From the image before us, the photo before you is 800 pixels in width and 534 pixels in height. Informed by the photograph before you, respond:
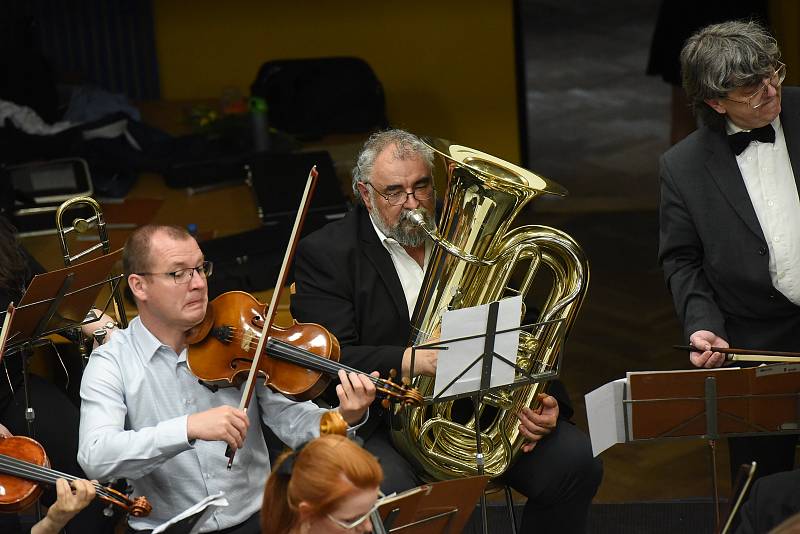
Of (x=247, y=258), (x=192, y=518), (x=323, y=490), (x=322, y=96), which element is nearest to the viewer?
(x=323, y=490)

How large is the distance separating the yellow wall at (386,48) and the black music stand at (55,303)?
3171 mm

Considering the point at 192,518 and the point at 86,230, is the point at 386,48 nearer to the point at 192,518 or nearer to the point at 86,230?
the point at 86,230

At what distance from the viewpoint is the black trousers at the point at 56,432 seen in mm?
3334

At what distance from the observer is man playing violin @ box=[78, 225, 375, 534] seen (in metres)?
2.72

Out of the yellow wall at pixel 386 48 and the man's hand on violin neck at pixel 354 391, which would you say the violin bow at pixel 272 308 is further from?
the yellow wall at pixel 386 48

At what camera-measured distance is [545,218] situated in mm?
6195

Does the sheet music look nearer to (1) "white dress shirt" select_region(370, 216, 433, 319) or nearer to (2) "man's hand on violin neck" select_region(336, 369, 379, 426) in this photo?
(2) "man's hand on violin neck" select_region(336, 369, 379, 426)

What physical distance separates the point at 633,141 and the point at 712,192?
4.29 metres

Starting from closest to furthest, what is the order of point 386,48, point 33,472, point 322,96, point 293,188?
1. point 33,472
2. point 293,188
3. point 322,96
4. point 386,48

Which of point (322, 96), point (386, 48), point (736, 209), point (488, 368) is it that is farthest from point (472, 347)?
point (386, 48)

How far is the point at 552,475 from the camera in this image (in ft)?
10.0

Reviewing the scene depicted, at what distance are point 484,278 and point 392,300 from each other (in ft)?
1.09

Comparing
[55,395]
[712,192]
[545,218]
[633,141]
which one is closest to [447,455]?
[712,192]

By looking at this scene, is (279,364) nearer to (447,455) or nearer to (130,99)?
(447,455)
